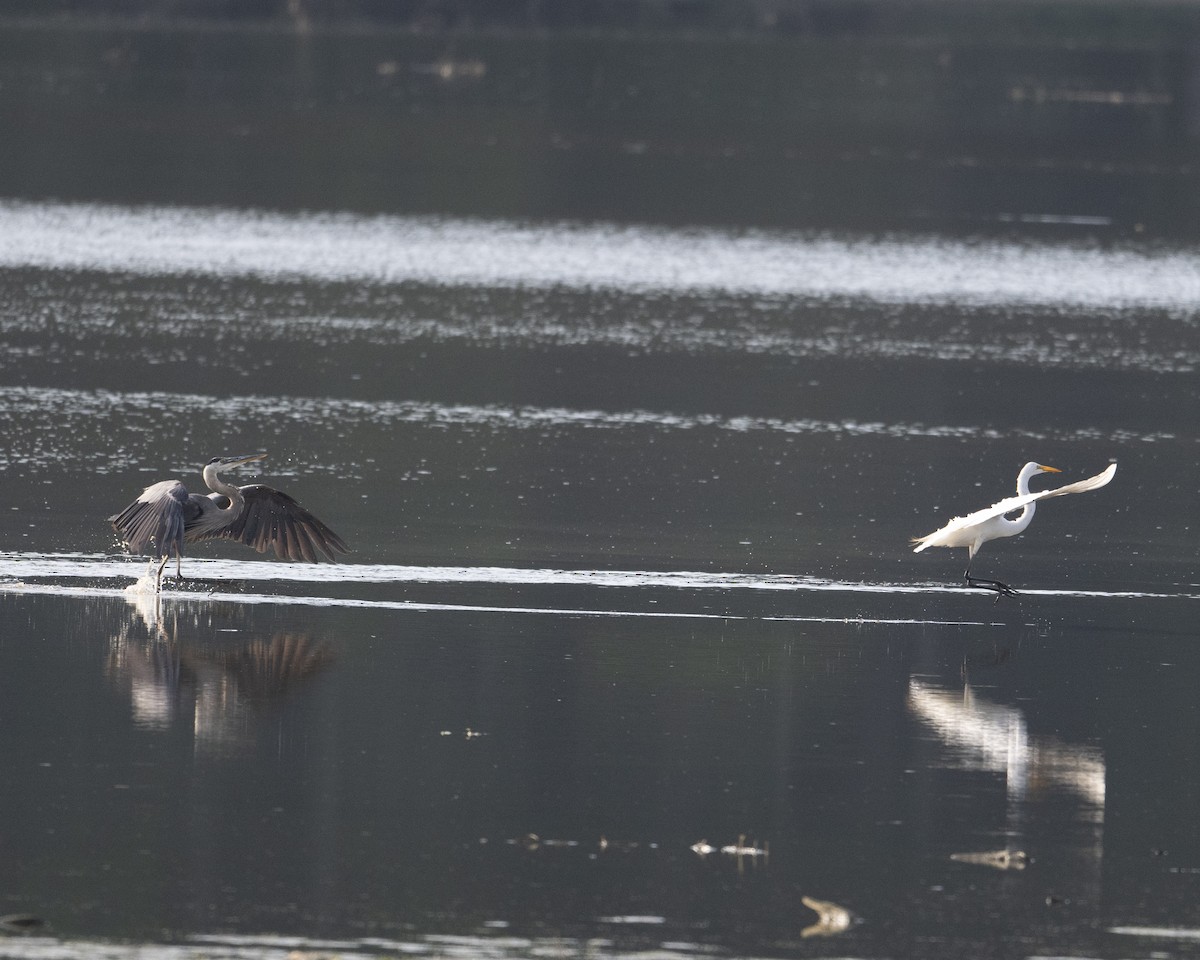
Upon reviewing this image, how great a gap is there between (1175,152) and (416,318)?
29.1 m

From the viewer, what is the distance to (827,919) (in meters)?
8.35

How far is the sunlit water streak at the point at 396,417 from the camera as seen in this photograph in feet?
61.9

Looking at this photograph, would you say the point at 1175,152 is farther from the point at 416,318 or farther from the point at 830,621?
the point at 830,621

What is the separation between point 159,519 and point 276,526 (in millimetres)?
847

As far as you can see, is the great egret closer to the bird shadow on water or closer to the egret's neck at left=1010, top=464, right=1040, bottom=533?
the egret's neck at left=1010, top=464, right=1040, bottom=533

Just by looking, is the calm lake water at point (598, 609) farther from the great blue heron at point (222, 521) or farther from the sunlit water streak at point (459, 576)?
the great blue heron at point (222, 521)

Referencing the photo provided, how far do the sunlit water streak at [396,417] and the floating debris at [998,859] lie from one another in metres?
10.2

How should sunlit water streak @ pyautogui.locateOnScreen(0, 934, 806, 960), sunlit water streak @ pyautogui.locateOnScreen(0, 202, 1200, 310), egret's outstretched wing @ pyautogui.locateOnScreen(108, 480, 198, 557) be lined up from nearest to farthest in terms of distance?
sunlit water streak @ pyautogui.locateOnScreen(0, 934, 806, 960)
egret's outstretched wing @ pyautogui.locateOnScreen(108, 480, 198, 557)
sunlit water streak @ pyautogui.locateOnScreen(0, 202, 1200, 310)

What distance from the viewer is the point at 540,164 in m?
44.8

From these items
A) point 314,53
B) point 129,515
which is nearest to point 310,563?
point 129,515

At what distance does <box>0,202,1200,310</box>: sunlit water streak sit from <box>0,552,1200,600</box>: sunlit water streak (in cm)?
1473

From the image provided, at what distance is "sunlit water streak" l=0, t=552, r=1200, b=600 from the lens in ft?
44.0

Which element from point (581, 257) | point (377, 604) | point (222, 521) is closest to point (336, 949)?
point (377, 604)

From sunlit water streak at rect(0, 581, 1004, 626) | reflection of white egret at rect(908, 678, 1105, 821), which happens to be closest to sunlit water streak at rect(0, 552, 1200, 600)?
sunlit water streak at rect(0, 581, 1004, 626)
